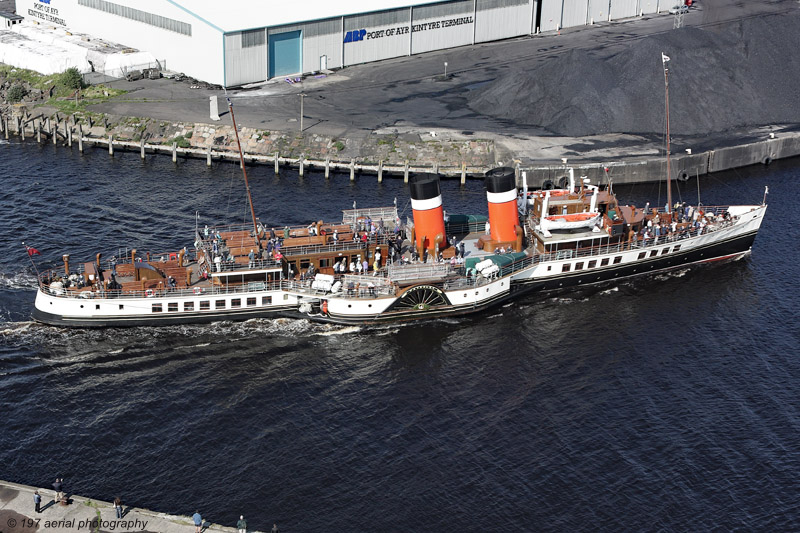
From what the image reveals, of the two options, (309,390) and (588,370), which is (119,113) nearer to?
(309,390)

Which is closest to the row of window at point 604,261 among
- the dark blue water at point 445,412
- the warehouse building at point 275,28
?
the dark blue water at point 445,412

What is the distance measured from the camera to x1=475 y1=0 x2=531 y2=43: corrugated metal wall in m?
128

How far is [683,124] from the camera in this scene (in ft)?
334

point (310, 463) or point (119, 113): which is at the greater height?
point (119, 113)

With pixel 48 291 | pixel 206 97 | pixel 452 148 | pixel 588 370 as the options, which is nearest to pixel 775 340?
pixel 588 370

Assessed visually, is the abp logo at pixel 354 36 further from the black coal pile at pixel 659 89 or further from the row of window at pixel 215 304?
the row of window at pixel 215 304

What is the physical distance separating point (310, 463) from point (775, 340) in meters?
32.8

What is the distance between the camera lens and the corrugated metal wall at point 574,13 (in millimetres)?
137625

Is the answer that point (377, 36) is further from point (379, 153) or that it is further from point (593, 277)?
point (593, 277)

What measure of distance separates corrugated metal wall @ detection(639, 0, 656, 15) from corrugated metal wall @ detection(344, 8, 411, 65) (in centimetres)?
4388

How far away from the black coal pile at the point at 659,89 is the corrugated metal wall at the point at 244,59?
2418cm

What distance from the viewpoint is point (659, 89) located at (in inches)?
3994

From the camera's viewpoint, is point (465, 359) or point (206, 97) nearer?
point (465, 359)

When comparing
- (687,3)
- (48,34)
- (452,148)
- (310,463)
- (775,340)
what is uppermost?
(687,3)
